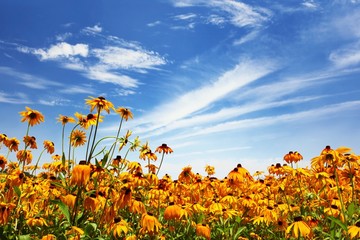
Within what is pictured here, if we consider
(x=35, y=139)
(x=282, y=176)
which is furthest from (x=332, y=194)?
(x=35, y=139)

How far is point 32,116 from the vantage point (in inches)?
299

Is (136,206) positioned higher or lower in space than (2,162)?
lower

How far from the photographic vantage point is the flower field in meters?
5.11

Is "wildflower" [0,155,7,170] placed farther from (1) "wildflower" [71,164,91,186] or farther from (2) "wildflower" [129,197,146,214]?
(1) "wildflower" [71,164,91,186]

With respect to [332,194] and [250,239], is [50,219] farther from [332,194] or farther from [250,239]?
[332,194]

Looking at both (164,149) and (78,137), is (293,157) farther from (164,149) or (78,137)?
(78,137)

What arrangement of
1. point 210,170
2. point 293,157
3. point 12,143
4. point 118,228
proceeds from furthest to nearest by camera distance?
point 210,170 < point 293,157 < point 12,143 < point 118,228

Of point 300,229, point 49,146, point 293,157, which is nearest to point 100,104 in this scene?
point 300,229

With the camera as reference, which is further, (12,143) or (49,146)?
(49,146)

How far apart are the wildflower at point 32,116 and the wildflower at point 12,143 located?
5.22ft

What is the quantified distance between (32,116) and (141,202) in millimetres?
3436

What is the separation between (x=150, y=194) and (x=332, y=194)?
14.5 ft

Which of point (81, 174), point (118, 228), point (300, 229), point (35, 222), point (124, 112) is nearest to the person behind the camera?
point (81, 174)

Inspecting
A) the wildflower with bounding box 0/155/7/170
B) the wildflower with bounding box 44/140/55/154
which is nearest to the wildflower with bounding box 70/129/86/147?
the wildflower with bounding box 0/155/7/170
